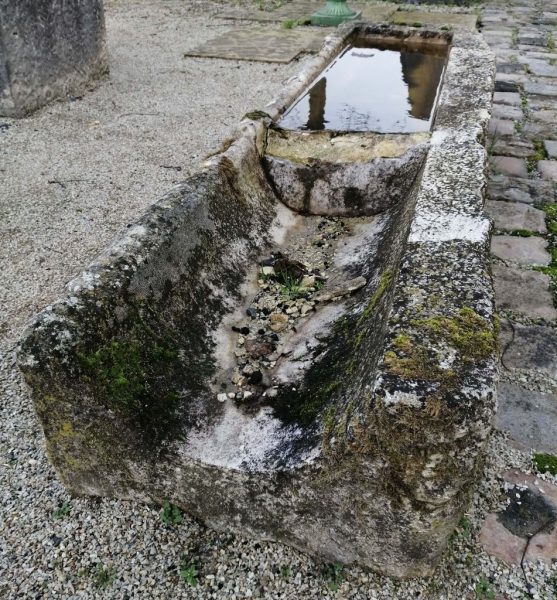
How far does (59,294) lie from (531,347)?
2.61 metres

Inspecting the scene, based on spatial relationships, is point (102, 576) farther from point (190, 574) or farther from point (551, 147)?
point (551, 147)

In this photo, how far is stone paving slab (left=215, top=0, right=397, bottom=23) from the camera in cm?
1002

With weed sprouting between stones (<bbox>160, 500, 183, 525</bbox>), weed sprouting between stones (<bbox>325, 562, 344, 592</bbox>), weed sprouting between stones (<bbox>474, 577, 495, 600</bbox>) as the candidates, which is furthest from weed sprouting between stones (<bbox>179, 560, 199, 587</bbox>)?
weed sprouting between stones (<bbox>474, 577, 495, 600</bbox>)

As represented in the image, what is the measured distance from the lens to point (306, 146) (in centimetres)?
386

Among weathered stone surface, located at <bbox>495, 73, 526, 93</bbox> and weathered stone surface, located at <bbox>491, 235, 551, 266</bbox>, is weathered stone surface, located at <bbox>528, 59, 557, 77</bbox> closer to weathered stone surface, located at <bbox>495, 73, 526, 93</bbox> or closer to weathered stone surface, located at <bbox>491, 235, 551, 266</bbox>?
weathered stone surface, located at <bbox>495, 73, 526, 93</bbox>

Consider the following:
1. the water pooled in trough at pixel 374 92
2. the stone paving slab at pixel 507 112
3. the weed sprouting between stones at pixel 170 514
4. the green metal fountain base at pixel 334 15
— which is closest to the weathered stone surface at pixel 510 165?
the water pooled in trough at pixel 374 92

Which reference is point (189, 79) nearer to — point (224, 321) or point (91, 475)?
point (224, 321)

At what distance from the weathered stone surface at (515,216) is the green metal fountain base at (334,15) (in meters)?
6.27

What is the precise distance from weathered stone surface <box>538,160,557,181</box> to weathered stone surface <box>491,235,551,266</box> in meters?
1.13

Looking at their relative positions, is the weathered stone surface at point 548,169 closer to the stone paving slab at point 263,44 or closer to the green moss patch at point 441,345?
the green moss patch at point 441,345

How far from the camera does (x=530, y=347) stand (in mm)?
3131

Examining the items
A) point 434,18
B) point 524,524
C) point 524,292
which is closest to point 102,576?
point 524,524

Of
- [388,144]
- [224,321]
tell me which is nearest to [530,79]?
[388,144]

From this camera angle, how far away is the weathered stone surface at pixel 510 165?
5.01 meters
